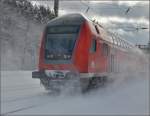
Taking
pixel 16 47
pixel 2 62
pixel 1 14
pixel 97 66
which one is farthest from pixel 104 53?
pixel 1 14

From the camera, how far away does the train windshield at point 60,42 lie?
20.4 metres

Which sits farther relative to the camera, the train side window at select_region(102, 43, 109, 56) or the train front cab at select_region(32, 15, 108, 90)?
the train side window at select_region(102, 43, 109, 56)

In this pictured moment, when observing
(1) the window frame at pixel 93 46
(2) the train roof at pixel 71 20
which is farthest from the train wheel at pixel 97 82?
(2) the train roof at pixel 71 20

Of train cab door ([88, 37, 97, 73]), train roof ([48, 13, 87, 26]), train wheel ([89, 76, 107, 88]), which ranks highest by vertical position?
train roof ([48, 13, 87, 26])

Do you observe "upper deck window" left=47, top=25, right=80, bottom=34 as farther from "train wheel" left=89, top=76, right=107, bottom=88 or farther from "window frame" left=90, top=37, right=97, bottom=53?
"train wheel" left=89, top=76, right=107, bottom=88

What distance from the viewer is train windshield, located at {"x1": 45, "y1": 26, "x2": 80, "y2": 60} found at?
67.1 ft

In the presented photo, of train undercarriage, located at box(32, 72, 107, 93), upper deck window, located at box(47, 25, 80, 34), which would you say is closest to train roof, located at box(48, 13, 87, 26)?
upper deck window, located at box(47, 25, 80, 34)

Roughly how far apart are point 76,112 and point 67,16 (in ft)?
27.6

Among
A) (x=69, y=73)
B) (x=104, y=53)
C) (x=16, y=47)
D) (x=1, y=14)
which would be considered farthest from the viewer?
(x=1, y=14)

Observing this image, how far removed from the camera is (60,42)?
67.6 ft

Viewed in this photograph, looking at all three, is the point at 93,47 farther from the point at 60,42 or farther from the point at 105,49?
the point at 105,49

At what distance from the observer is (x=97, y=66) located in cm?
2231

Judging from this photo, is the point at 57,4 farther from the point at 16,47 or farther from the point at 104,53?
the point at 104,53

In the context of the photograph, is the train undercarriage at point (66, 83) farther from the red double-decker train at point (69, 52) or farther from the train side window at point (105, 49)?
the train side window at point (105, 49)
